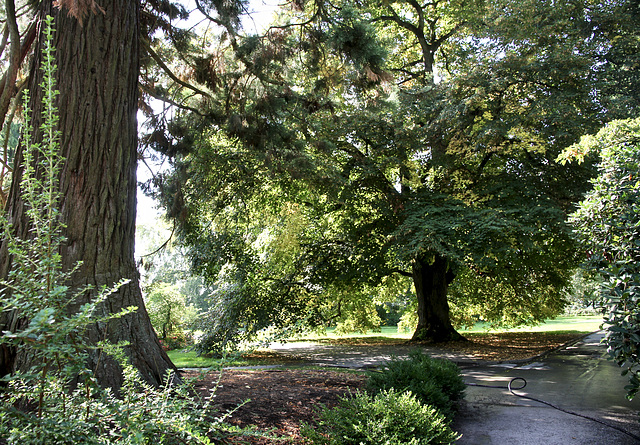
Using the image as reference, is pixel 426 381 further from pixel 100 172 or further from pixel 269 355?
pixel 269 355

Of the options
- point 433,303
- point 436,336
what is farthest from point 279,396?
point 433,303

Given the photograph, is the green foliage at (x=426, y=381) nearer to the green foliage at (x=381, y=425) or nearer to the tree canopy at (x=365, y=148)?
the green foliage at (x=381, y=425)

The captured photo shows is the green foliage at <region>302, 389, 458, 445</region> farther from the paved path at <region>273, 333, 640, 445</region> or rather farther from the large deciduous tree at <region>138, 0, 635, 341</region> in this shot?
the large deciduous tree at <region>138, 0, 635, 341</region>

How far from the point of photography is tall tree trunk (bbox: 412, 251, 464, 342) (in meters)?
15.1

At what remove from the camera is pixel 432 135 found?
12.0 metres

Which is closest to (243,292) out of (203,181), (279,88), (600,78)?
(203,181)

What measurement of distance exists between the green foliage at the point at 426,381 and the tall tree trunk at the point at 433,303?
9.43 metres

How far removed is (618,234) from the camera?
444 cm

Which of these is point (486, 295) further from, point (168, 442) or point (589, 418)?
point (168, 442)

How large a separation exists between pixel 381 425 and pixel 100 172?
3346 millimetres

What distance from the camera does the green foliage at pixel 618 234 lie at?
4.11 m

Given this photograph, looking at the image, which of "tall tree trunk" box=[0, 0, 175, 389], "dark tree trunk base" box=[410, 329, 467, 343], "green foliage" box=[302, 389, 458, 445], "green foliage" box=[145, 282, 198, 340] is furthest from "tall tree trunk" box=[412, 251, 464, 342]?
"tall tree trunk" box=[0, 0, 175, 389]

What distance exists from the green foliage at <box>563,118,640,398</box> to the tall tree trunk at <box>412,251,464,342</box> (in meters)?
10.3

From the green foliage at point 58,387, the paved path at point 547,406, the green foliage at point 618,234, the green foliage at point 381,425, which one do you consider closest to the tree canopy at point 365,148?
the paved path at point 547,406
